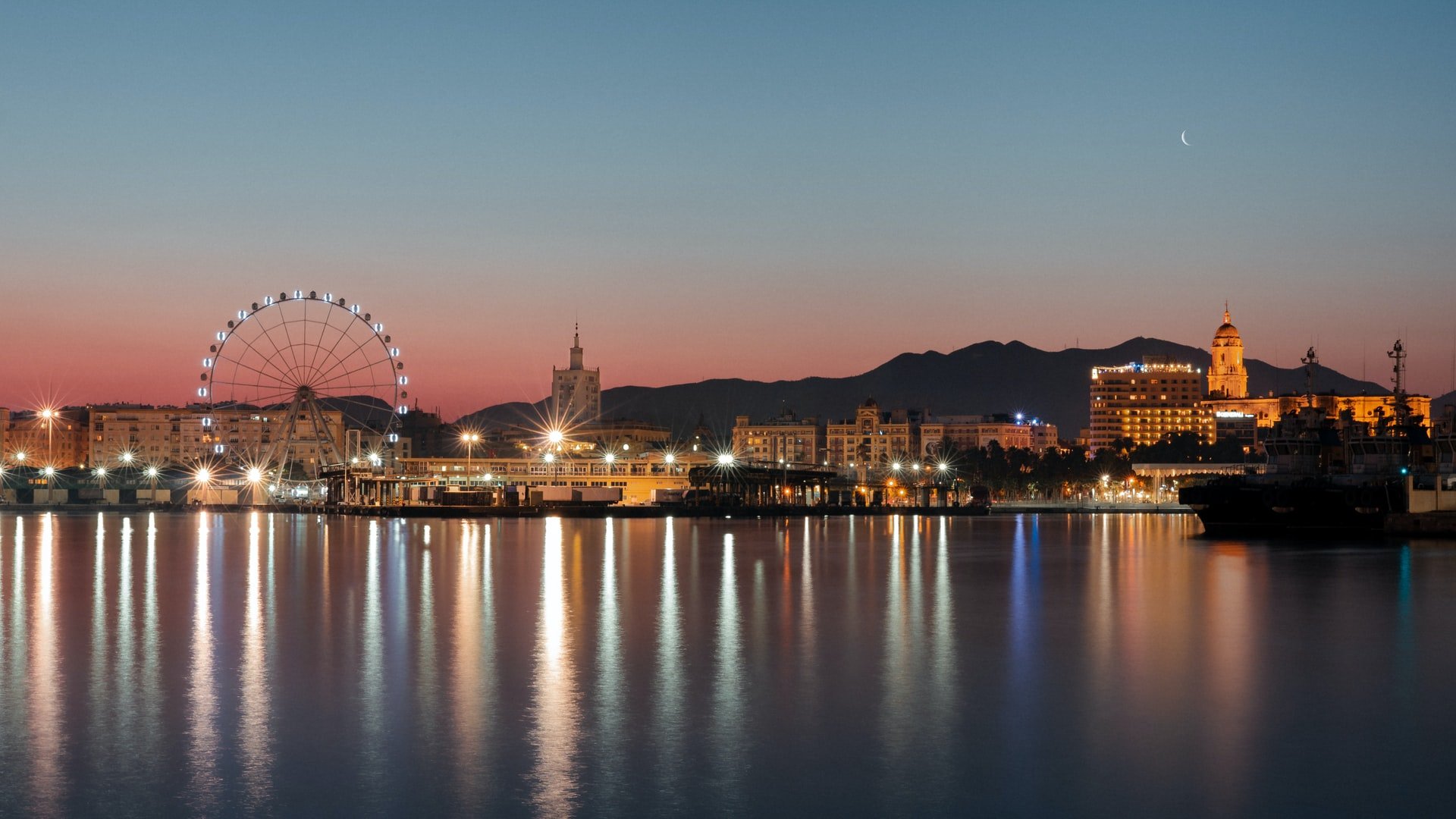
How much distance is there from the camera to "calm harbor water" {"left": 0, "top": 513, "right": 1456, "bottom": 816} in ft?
61.0

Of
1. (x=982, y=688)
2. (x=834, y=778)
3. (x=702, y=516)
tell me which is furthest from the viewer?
(x=702, y=516)

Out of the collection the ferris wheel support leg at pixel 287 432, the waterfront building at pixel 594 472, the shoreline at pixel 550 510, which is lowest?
the shoreline at pixel 550 510

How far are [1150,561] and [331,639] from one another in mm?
44883

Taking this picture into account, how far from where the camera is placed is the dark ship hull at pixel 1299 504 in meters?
94.9

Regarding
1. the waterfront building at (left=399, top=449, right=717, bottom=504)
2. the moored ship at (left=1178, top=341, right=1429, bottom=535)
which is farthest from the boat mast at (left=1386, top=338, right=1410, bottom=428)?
the waterfront building at (left=399, top=449, right=717, bottom=504)

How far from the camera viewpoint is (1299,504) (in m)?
97.2

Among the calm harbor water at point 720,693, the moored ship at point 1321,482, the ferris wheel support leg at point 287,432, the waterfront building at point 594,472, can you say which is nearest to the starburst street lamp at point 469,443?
the waterfront building at point 594,472

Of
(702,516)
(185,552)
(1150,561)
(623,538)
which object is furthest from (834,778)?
(702,516)

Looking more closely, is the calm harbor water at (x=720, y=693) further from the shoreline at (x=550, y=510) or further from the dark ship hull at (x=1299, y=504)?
the shoreline at (x=550, y=510)

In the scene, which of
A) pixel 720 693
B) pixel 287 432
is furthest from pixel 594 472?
pixel 720 693

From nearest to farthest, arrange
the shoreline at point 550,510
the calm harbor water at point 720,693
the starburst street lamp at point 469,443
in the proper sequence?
the calm harbor water at point 720,693, the shoreline at point 550,510, the starburst street lamp at point 469,443

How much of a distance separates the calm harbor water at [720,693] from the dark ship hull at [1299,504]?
143 ft

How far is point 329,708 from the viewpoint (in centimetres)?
2402

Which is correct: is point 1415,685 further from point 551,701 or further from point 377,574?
point 377,574
